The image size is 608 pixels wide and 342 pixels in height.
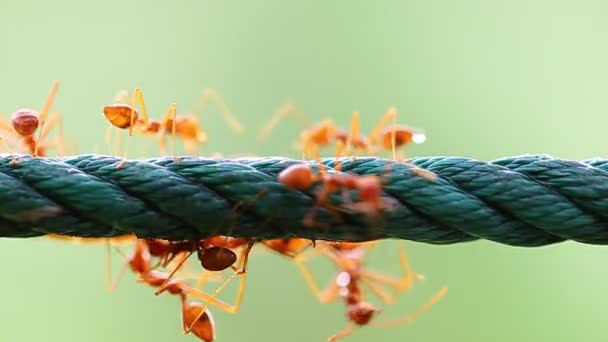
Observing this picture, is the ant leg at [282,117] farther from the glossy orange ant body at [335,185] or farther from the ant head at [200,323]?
the glossy orange ant body at [335,185]

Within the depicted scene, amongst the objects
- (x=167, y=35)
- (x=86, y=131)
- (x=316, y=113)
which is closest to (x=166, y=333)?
(x=86, y=131)

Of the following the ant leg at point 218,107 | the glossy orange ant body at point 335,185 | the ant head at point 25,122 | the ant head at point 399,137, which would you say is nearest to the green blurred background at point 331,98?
the ant leg at point 218,107

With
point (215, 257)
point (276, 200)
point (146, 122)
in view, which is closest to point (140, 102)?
point (146, 122)

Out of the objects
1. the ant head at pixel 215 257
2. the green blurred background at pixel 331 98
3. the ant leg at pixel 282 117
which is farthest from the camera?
the green blurred background at pixel 331 98

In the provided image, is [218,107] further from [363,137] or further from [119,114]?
[119,114]

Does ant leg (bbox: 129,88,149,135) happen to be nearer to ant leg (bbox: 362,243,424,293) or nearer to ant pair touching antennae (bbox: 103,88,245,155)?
ant pair touching antennae (bbox: 103,88,245,155)

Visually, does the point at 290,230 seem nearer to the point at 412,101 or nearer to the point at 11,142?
the point at 11,142
